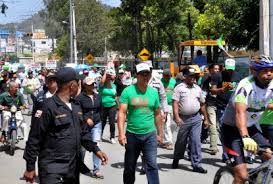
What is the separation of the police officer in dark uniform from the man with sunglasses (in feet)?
5.68

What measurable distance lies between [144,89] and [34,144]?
2513 mm

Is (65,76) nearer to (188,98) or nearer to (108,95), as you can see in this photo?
(188,98)

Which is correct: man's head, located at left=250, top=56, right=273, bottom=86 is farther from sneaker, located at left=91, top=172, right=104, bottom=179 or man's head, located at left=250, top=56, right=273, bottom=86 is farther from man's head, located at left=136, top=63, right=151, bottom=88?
sneaker, located at left=91, top=172, right=104, bottom=179

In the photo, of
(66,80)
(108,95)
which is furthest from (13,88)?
(66,80)

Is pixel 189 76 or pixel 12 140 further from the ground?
pixel 189 76

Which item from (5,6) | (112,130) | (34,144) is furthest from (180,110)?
(5,6)

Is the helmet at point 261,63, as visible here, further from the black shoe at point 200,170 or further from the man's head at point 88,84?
the black shoe at point 200,170

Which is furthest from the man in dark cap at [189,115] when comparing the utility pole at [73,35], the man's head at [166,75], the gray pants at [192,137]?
the utility pole at [73,35]

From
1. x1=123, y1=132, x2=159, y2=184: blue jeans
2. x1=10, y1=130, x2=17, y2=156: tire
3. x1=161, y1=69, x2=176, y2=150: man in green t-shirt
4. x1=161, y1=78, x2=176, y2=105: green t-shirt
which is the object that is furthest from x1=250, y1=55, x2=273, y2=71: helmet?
x1=10, y1=130, x2=17, y2=156: tire

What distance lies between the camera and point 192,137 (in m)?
9.59

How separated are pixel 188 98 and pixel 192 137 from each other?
0.68 m

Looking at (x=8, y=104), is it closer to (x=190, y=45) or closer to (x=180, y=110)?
(x=180, y=110)

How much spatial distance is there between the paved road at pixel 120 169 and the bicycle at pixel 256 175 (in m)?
2.25

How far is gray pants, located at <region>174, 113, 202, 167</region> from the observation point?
9.50 m
